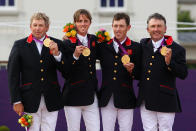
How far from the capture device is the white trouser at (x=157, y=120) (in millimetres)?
4203

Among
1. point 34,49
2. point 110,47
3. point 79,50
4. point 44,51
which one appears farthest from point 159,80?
point 34,49

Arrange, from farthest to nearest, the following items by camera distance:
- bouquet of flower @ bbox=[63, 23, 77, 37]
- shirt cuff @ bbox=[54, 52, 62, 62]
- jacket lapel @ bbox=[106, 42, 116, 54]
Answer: jacket lapel @ bbox=[106, 42, 116, 54], bouquet of flower @ bbox=[63, 23, 77, 37], shirt cuff @ bbox=[54, 52, 62, 62]

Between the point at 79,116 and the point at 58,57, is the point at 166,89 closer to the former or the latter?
the point at 79,116

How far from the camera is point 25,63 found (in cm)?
408

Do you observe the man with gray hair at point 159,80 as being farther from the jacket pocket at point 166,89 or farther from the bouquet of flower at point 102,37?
the bouquet of flower at point 102,37

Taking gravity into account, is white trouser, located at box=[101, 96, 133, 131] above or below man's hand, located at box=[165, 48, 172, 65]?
below

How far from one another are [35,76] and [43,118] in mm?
479

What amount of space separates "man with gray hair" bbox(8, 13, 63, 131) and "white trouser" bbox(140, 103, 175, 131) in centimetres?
102

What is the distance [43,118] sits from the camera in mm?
4156

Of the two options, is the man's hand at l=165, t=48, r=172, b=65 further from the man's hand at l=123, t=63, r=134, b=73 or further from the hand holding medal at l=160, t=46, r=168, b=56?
the man's hand at l=123, t=63, r=134, b=73

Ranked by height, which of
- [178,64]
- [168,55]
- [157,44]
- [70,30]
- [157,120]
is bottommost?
[157,120]

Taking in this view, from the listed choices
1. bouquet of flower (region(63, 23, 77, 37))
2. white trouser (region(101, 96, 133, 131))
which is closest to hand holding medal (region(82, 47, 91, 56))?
bouquet of flower (region(63, 23, 77, 37))

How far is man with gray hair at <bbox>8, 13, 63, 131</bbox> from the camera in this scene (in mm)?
4035

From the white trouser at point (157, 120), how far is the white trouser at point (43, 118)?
104 centimetres
